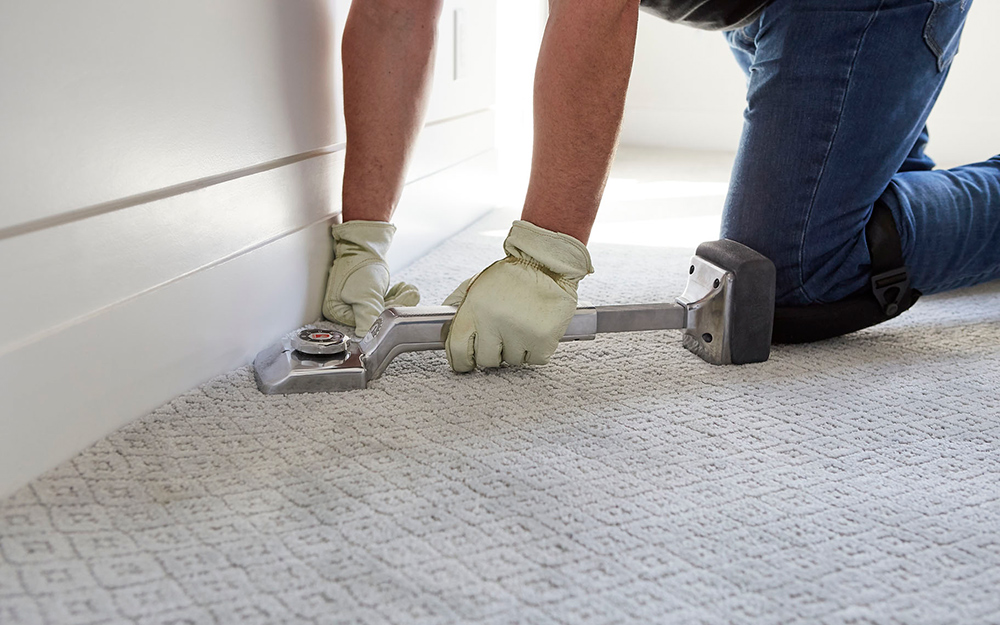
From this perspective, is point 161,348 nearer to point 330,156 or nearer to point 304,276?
point 304,276

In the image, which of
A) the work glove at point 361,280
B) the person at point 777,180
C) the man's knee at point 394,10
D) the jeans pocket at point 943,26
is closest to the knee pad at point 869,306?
the person at point 777,180

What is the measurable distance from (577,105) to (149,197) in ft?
1.42

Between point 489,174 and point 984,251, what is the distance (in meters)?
1.05

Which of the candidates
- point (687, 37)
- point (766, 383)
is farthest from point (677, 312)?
point (687, 37)

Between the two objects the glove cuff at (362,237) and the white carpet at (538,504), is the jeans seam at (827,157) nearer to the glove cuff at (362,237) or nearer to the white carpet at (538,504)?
the white carpet at (538,504)

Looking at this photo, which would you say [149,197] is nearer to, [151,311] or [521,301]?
[151,311]

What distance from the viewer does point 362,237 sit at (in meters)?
1.16

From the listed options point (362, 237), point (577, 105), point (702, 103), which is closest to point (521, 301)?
point (577, 105)

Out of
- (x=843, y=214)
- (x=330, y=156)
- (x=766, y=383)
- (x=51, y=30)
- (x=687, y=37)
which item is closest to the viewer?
(x=51, y=30)

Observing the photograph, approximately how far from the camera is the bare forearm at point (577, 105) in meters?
0.89

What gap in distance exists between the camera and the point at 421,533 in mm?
Answer: 644

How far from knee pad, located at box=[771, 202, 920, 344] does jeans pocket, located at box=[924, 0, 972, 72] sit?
0.20 m

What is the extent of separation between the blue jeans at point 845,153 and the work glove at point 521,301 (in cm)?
31

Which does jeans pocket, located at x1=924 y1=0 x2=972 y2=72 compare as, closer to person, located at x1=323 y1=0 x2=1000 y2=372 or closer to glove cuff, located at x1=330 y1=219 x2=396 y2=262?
person, located at x1=323 y1=0 x2=1000 y2=372
